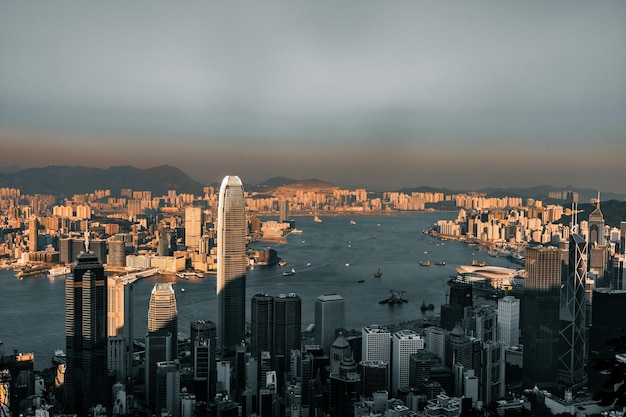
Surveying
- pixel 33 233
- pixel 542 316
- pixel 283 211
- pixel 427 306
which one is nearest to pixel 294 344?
pixel 542 316

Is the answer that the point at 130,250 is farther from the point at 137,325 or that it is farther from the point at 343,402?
the point at 343,402

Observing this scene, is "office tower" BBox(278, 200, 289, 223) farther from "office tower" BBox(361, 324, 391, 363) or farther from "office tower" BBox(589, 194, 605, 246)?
"office tower" BBox(361, 324, 391, 363)

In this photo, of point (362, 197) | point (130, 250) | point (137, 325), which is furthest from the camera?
point (362, 197)

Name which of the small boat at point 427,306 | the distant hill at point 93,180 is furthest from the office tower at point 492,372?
the distant hill at point 93,180

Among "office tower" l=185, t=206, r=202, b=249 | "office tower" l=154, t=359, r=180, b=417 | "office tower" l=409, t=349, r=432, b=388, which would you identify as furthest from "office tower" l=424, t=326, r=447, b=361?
"office tower" l=185, t=206, r=202, b=249

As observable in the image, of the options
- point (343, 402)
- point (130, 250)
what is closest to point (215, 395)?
point (343, 402)

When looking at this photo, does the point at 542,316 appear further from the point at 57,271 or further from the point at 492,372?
the point at 57,271

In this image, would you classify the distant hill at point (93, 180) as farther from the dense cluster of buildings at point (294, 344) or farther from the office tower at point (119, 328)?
the office tower at point (119, 328)
